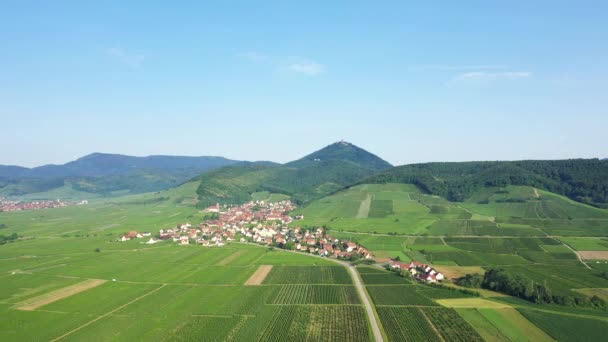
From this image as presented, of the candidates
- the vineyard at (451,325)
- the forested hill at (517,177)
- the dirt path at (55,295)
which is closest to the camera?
the vineyard at (451,325)

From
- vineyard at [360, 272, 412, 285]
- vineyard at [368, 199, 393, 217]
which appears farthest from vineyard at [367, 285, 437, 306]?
vineyard at [368, 199, 393, 217]

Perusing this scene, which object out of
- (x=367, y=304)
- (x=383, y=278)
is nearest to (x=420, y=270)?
(x=383, y=278)

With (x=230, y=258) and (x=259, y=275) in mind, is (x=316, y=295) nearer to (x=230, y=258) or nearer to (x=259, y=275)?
(x=259, y=275)

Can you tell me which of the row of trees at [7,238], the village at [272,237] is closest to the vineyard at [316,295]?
the village at [272,237]

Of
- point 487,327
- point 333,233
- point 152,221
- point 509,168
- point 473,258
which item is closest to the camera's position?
point 487,327

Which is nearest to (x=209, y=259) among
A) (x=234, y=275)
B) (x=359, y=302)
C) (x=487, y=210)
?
(x=234, y=275)

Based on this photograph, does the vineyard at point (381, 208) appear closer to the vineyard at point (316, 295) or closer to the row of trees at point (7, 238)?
the vineyard at point (316, 295)

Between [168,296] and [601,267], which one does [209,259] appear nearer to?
[168,296]
